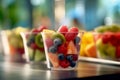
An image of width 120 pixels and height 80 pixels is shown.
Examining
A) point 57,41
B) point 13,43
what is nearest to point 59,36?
point 57,41

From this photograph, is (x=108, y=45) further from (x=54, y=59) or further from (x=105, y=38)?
(x=54, y=59)

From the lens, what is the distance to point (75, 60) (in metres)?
0.92

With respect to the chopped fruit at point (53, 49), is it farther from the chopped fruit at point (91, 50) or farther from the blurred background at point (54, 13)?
the blurred background at point (54, 13)

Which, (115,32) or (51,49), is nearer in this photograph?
(51,49)

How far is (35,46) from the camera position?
42.2 inches

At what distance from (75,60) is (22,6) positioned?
8.70ft

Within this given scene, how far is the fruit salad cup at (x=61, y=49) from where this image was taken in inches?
35.2

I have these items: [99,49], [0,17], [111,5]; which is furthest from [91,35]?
[0,17]

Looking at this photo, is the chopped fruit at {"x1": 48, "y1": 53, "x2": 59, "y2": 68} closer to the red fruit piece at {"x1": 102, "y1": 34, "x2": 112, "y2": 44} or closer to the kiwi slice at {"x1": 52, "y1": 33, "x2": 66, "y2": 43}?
the kiwi slice at {"x1": 52, "y1": 33, "x2": 66, "y2": 43}

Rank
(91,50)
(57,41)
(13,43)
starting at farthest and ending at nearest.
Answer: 1. (13,43)
2. (91,50)
3. (57,41)

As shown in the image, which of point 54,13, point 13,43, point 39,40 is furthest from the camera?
point 54,13

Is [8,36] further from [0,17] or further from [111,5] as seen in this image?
[0,17]

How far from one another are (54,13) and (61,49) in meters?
2.45

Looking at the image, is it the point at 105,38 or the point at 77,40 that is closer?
the point at 77,40
